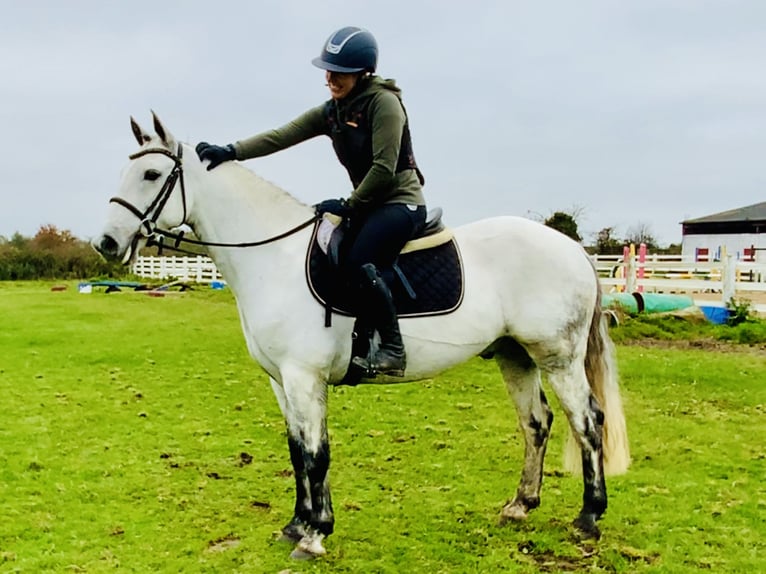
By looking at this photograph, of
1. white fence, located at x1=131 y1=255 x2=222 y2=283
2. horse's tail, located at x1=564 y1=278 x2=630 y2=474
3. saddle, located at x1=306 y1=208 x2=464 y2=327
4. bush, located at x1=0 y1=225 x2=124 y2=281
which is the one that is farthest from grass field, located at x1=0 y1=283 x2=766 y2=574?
bush, located at x1=0 y1=225 x2=124 y2=281

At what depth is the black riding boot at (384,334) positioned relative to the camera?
12.7ft

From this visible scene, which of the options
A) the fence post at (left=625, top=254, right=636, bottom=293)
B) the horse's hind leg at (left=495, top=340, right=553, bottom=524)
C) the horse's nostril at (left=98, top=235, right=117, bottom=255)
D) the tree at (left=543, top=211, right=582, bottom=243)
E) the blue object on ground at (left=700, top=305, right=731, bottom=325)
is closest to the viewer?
the horse's nostril at (left=98, top=235, right=117, bottom=255)

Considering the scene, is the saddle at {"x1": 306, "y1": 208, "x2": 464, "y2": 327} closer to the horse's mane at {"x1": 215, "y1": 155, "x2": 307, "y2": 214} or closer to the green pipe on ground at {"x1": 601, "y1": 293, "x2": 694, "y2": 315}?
the horse's mane at {"x1": 215, "y1": 155, "x2": 307, "y2": 214}

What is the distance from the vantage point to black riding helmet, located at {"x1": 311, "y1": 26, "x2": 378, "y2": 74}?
377cm

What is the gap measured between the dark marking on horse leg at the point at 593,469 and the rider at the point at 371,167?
1.30 metres

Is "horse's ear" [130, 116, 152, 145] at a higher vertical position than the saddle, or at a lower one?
higher

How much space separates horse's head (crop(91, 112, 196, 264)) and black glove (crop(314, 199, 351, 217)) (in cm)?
77

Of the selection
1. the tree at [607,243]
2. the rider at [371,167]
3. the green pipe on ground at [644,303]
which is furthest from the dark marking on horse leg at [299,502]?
the tree at [607,243]

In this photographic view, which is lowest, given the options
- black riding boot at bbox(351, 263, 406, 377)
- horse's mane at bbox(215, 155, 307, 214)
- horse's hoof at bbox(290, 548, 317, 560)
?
horse's hoof at bbox(290, 548, 317, 560)

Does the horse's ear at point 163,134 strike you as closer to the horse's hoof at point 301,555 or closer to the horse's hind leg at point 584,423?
the horse's hoof at point 301,555

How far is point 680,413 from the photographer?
7.18m

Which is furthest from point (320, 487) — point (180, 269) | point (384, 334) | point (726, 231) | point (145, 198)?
point (726, 231)

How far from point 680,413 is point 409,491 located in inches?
140

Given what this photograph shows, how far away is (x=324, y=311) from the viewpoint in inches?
155
